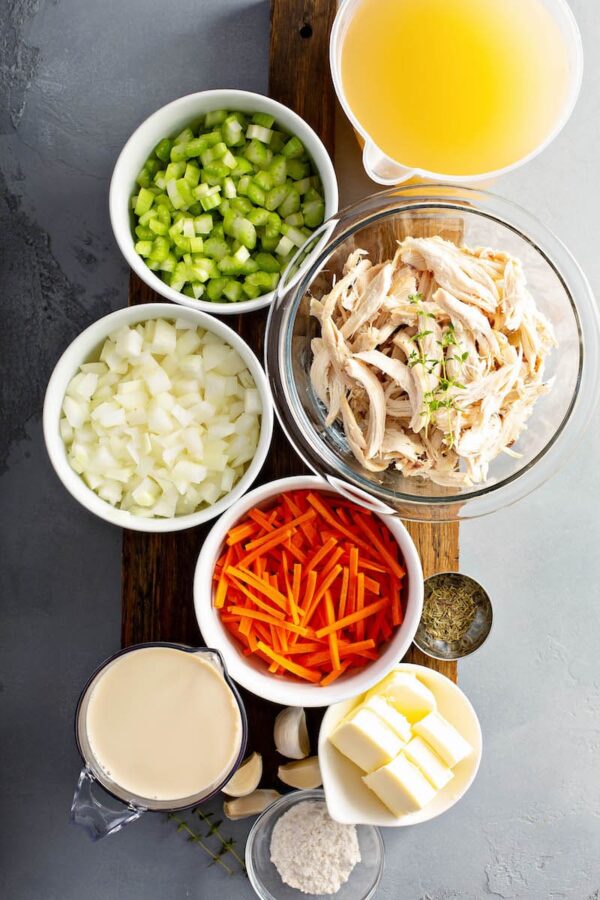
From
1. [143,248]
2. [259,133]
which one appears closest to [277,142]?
[259,133]

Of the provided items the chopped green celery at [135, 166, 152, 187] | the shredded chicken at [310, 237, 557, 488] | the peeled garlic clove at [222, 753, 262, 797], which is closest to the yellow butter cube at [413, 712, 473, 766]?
the peeled garlic clove at [222, 753, 262, 797]

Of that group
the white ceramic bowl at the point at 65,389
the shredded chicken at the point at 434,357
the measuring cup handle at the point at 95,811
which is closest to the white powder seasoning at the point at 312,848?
the measuring cup handle at the point at 95,811

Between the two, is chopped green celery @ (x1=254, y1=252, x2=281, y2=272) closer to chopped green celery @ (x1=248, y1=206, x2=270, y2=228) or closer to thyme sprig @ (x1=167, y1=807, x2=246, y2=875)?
chopped green celery @ (x1=248, y1=206, x2=270, y2=228)

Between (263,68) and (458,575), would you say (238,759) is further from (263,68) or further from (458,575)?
(263,68)

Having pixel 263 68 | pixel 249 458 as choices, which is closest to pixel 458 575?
pixel 249 458

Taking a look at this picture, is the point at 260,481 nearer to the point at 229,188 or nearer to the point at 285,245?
the point at 285,245

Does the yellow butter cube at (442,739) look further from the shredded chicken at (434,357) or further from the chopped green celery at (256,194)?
the chopped green celery at (256,194)

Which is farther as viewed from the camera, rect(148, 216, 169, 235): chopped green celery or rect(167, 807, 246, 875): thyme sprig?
rect(167, 807, 246, 875): thyme sprig
